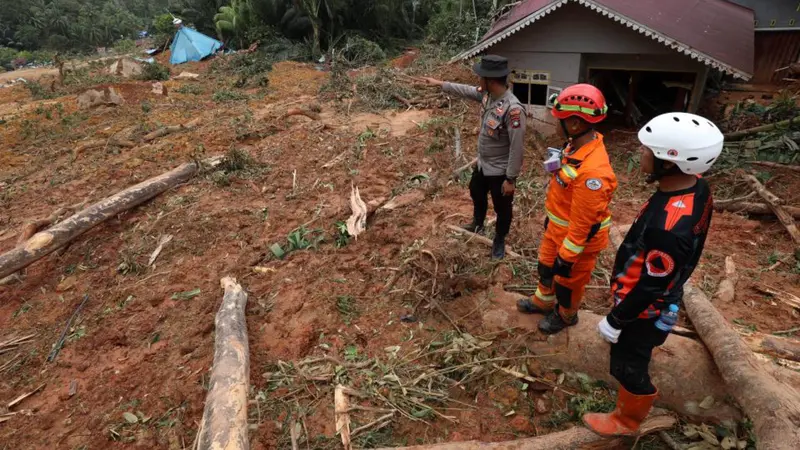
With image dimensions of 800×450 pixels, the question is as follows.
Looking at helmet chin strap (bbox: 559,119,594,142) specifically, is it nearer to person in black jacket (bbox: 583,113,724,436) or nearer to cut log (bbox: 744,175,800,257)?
person in black jacket (bbox: 583,113,724,436)

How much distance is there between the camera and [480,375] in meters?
3.31

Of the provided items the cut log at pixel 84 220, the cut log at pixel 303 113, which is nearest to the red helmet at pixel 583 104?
the cut log at pixel 84 220

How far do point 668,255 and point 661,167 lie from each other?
444mm

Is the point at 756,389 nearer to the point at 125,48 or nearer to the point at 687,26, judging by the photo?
the point at 687,26

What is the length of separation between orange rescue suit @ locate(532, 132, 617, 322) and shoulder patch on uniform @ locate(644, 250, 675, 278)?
59cm

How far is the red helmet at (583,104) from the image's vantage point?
264 cm

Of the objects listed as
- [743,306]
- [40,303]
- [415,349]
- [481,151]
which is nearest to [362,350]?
[415,349]

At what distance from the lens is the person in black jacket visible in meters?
2.01

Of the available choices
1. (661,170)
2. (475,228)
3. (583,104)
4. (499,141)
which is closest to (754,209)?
(475,228)

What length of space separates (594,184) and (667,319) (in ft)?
2.91

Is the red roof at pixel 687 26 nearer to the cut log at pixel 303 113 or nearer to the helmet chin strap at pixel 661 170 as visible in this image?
the cut log at pixel 303 113

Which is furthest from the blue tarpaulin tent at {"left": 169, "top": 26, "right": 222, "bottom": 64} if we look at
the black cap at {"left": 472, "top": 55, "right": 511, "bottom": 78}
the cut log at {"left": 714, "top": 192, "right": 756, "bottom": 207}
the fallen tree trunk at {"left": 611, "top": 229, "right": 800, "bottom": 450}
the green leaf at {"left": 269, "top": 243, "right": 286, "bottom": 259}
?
the fallen tree trunk at {"left": 611, "top": 229, "right": 800, "bottom": 450}

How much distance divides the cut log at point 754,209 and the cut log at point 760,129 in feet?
8.42

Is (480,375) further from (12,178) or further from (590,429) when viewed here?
(12,178)
